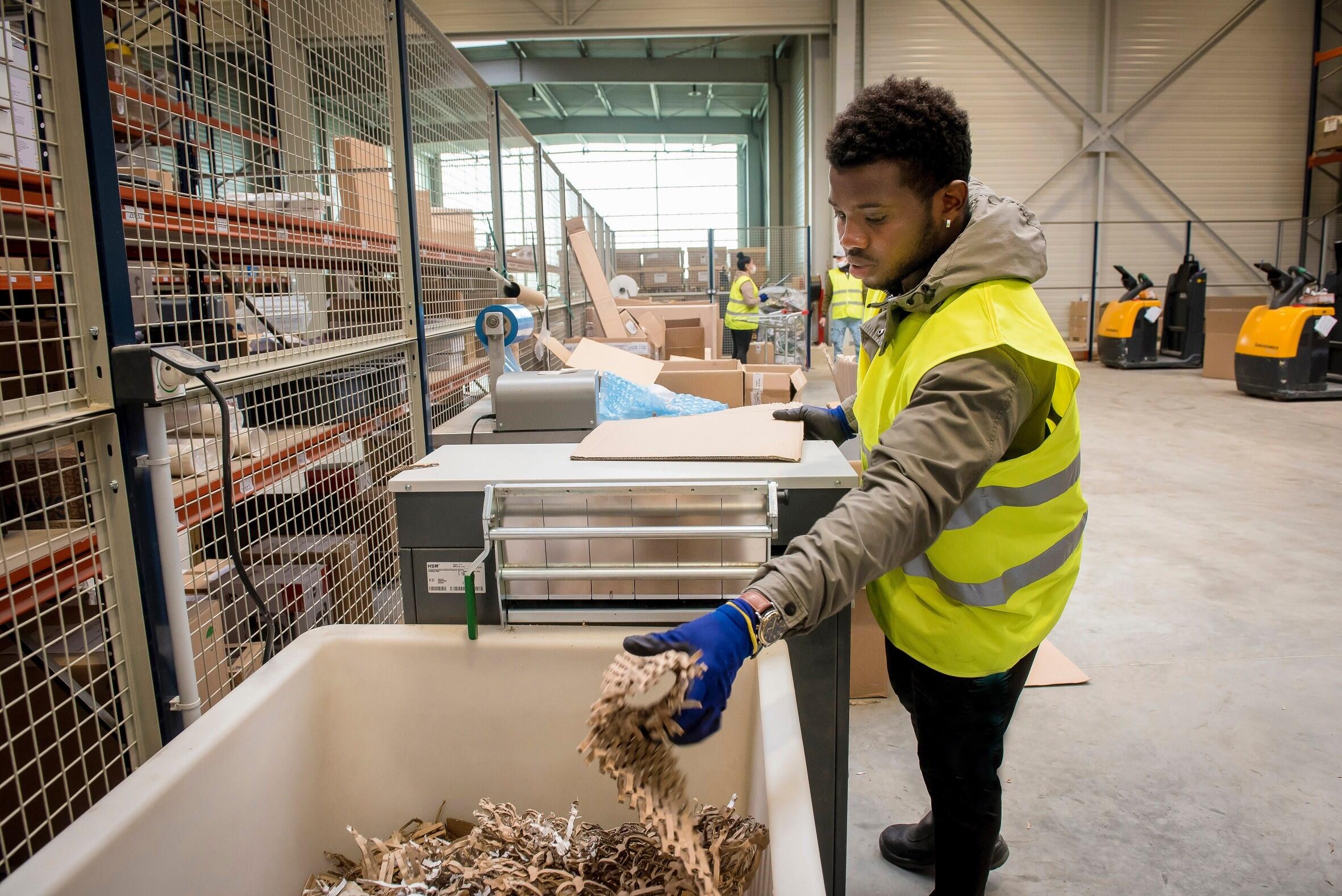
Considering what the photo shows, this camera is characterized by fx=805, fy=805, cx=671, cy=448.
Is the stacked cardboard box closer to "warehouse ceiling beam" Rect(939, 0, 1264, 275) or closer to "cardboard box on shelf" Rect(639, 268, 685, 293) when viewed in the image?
"cardboard box on shelf" Rect(639, 268, 685, 293)

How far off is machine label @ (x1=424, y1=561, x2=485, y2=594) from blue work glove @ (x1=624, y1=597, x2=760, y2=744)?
1.58ft

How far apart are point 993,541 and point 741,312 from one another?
7.40 metres

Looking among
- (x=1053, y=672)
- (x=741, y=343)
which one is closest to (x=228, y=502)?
(x=1053, y=672)

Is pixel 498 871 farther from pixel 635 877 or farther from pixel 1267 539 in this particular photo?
pixel 1267 539

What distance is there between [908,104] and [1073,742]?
1.79m

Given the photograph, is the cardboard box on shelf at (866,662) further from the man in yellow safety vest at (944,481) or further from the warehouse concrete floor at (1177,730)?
the man in yellow safety vest at (944,481)

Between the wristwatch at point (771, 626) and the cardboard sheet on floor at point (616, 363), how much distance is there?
5.75 ft

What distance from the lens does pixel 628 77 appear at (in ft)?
37.4

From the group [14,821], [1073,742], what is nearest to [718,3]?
[1073,742]

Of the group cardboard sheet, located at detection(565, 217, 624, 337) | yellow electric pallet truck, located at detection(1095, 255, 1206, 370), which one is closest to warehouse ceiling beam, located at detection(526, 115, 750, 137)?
yellow electric pallet truck, located at detection(1095, 255, 1206, 370)

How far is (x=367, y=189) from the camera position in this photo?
2.05 meters

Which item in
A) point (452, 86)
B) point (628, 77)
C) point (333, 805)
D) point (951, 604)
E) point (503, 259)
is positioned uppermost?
point (628, 77)

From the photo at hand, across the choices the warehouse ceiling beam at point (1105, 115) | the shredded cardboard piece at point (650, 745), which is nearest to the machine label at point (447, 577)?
the shredded cardboard piece at point (650, 745)

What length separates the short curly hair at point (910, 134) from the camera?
3.54 ft
